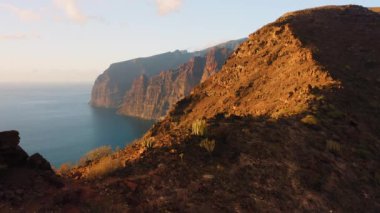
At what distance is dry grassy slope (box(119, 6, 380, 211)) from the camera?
14359 millimetres

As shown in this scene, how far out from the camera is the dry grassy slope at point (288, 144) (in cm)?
1436

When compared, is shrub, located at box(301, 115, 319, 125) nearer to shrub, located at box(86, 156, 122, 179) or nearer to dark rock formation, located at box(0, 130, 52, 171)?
shrub, located at box(86, 156, 122, 179)

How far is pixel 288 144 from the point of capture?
19.5 meters

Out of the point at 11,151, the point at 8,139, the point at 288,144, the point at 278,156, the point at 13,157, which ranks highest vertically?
the point at 8,139

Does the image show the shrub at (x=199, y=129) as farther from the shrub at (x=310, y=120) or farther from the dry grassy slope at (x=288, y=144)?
the shrub at (x=310, y=120)

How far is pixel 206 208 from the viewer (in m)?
12.7

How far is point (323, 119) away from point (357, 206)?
29.3 ft

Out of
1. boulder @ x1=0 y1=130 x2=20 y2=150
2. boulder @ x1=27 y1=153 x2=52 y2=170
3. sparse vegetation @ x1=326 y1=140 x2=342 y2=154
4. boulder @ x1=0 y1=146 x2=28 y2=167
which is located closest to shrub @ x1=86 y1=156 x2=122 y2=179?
boulder @ x1=27 y1=153 x2=52 y2=170

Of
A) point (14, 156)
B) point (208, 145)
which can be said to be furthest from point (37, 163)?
point (208, 145)

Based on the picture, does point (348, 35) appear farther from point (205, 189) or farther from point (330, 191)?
point (205, 189)

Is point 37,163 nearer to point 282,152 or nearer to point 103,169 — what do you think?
point 103,169

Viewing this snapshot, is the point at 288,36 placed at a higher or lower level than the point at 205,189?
higher

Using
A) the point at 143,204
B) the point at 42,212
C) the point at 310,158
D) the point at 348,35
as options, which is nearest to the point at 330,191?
the point at 310,158

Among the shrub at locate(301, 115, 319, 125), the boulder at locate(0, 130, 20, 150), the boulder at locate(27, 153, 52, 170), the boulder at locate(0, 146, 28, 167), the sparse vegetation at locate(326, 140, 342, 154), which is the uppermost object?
the boulder at locate(0, 130, 20, 150)
